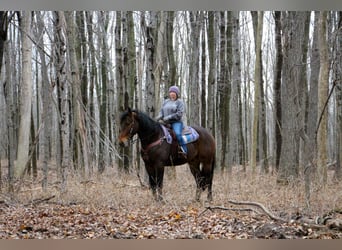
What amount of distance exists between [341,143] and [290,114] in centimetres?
74

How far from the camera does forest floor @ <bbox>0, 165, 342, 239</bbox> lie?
16.2ft

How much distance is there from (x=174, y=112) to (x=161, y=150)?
53cm

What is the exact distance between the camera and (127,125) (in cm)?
579

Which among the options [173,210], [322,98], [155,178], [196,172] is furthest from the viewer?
[196,172]

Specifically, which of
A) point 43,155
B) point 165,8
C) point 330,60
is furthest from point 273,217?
point 43,155

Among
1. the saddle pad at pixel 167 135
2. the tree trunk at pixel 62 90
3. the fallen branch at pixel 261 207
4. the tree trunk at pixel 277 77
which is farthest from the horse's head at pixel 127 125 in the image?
the tree trunk at pixel 277 77

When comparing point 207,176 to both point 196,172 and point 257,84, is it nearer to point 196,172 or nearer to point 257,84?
point 196,172

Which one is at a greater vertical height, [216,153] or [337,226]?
[216,153]

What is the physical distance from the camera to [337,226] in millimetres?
4836

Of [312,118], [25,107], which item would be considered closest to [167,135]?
[312,118]

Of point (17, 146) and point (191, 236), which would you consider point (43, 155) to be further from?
point (191, 236)

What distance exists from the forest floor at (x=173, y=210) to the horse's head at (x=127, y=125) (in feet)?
2.37

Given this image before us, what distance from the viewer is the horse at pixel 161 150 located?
5844 millimetres
